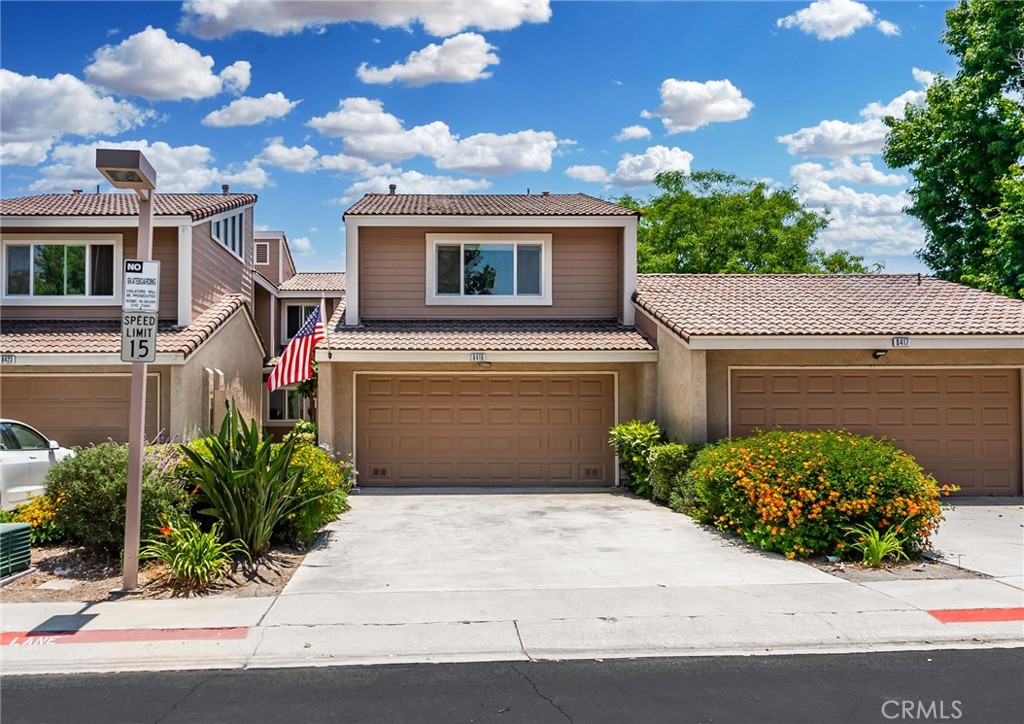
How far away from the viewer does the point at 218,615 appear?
7.18 meters

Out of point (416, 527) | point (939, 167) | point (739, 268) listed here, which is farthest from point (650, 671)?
point (739, 268)

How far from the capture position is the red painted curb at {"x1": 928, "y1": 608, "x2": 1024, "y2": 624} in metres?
7.09

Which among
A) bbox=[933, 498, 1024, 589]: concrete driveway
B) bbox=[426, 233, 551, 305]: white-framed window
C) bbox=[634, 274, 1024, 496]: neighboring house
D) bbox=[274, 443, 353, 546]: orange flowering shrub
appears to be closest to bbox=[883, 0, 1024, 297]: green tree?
bbox=[634, 274, 1024, 496]: neighboring house

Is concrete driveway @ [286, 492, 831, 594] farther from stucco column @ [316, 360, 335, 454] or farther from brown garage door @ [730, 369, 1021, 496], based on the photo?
brown garage door @ [730, 369, 1021, 496]

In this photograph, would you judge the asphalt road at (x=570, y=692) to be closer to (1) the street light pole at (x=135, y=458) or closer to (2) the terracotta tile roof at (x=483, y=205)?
(1) the street light pole at (x=135, y=458)

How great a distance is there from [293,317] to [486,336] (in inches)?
601

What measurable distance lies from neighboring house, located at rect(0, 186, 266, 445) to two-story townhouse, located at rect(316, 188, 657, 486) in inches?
109

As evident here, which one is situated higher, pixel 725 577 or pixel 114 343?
pixel 114 343

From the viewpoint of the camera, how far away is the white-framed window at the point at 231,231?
19.0 meters

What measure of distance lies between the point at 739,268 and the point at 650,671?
30.0m

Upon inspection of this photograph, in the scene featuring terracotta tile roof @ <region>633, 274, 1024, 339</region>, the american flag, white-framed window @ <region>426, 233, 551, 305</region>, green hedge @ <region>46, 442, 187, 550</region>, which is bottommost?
green hedge @ <region>46, 442, 187, 550</region>

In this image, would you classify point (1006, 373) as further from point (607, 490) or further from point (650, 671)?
point (650, 671)

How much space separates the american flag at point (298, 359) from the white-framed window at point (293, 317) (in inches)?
582

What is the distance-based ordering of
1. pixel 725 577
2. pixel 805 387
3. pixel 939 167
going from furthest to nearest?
1. pixel 939 167
2. pixel 805 387
3. pixel 725 577
